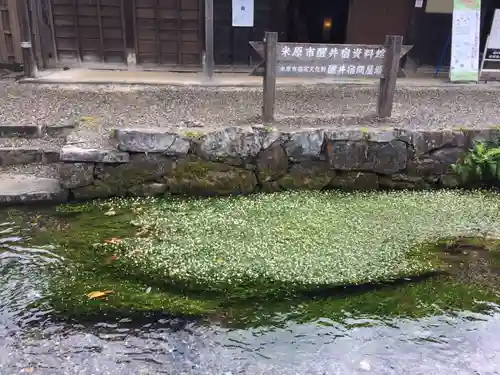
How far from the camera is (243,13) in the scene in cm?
868

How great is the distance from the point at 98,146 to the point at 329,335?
330 cm

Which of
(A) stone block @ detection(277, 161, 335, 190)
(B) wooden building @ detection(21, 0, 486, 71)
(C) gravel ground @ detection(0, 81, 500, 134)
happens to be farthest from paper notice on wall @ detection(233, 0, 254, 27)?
(A) stone block @ detection(277, 161, 335, 190)

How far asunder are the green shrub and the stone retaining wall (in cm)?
11

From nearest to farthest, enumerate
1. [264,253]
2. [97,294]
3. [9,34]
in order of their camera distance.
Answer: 1. [97,294]
2. [264,253]
3. [9,34]

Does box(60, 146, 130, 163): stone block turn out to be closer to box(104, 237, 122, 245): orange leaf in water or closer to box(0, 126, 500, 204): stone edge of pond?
box(0, 126, 500, 204): stone edge of pond

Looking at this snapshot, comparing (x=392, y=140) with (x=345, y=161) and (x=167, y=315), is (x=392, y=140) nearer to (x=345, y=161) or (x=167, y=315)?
(x=345, y=161)

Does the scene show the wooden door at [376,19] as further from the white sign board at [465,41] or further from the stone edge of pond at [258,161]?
the stone edge of pond at [258,161]

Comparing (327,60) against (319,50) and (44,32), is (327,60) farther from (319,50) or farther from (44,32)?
(44,32)

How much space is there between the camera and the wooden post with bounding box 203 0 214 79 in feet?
25.2

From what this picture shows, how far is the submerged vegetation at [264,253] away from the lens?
3.69 m

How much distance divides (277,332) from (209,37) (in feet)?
19.1

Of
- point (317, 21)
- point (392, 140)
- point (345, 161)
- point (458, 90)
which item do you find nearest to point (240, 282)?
point (345, 161)

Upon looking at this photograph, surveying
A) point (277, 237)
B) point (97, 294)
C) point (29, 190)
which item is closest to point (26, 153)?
point (29, 190)

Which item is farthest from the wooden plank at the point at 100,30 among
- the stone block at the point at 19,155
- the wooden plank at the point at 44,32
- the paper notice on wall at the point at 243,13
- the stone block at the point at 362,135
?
the stone block at the point at 362,135
